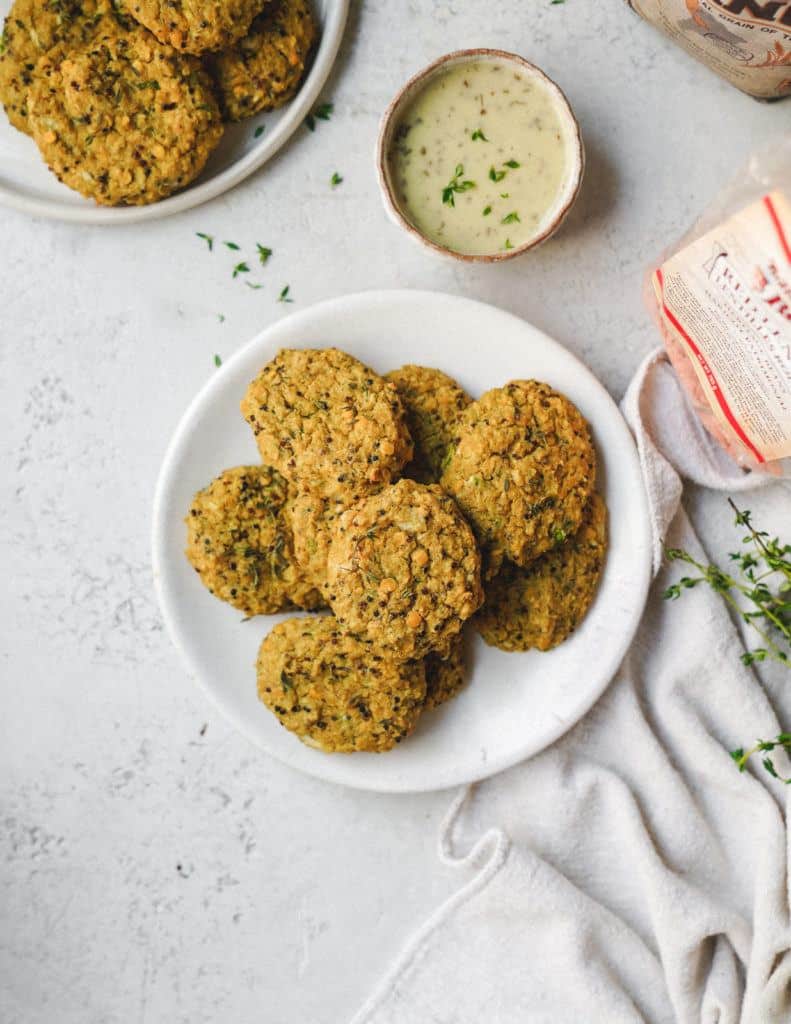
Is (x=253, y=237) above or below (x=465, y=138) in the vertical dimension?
below

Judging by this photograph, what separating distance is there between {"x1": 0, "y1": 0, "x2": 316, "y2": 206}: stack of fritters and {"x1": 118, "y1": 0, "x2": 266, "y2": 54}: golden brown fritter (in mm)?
23

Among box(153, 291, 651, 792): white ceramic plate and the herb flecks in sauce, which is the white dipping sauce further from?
box(153, 291, 651, 792): white ceramic plate

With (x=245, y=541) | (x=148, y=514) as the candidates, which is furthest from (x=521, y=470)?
(x=148, y=514)

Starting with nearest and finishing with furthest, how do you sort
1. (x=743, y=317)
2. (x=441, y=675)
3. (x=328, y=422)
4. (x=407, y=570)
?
(x=743, y=317) < (x=407, y=570) < (x=328, y=422) < (x=441, y=675)

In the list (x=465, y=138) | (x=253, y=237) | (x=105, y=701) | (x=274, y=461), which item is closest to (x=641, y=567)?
(x=274, y=461)

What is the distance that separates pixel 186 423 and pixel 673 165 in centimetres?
113

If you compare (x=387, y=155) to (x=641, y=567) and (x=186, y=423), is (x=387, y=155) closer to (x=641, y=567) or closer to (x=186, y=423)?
(x=186, y=423)

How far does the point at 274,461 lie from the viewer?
192 cm

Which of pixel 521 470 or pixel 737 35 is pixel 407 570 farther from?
pixel 737 35

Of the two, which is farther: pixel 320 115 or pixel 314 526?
pixel 320 115

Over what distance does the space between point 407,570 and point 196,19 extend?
3.43ft

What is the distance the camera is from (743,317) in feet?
5.54

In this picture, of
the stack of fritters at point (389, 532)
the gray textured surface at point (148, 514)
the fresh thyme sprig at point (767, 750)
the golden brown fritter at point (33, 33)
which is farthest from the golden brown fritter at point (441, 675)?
the golden brown fritter at point (33, 33)

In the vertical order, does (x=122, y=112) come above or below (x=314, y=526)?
above
